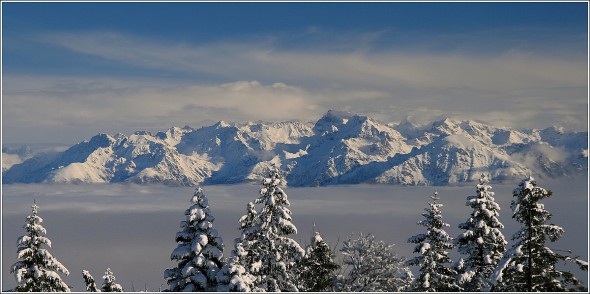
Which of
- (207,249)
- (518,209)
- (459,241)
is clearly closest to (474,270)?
(459,241)

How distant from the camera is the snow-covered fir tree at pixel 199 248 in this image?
36.1m

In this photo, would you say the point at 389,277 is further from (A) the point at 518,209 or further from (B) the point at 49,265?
(B) the point at 49,265

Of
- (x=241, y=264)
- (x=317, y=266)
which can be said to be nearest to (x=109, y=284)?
(x=241, y=264)

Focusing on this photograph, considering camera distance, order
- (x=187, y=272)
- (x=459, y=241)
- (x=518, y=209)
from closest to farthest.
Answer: (x=518, y=209) → (x=187, y=272) → (x=459, y=241)

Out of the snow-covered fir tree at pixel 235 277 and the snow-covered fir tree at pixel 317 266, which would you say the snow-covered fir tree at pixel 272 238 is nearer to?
the snow-covered fir tree at pixel 317 266

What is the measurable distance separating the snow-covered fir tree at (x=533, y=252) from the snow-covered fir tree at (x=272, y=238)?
1215 cm

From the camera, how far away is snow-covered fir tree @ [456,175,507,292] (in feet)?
125

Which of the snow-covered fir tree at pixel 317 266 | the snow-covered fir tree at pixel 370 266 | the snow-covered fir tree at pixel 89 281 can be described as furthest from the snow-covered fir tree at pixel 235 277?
the snow-covered fir tree at pixel 89 281

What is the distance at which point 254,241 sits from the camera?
125 feet

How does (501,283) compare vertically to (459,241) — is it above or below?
below

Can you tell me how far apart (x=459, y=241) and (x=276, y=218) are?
10189mm

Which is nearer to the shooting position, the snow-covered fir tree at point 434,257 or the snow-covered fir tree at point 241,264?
the snow-covered fir tree at point 241,264

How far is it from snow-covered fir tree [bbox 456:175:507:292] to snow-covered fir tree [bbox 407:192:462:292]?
4.49 ft

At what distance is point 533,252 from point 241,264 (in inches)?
533
